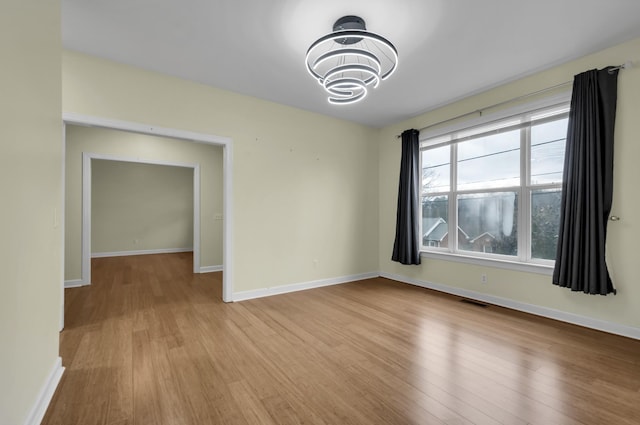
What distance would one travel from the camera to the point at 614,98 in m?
2.75

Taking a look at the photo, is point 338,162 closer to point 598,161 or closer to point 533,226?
point 533,226

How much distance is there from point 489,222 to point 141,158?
19.4 ft

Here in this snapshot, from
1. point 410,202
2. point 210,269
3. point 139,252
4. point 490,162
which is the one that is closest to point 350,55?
point 490,162

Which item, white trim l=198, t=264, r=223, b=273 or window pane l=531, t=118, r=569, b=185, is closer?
window pane l=531, t=118, r=569, b=185

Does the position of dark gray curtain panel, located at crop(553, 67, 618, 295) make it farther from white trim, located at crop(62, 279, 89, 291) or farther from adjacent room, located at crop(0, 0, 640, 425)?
white trim, located at crop(62, 279, 89, 291)

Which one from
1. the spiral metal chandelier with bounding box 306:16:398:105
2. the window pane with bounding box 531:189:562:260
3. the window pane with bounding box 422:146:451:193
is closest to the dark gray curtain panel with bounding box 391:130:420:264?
the window pane with bounding box 422:146:451:193

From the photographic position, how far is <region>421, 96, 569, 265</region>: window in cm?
329

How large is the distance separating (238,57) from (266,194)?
5.84 ft

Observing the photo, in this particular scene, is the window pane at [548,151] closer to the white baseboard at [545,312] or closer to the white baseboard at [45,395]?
the white baseboard at [545,312]

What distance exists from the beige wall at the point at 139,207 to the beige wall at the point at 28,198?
6.81 m

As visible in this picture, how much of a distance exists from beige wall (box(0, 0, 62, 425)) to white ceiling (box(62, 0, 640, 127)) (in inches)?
29.0

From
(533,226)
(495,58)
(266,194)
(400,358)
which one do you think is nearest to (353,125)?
(266,194)

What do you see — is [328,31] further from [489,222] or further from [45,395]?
[45,395]

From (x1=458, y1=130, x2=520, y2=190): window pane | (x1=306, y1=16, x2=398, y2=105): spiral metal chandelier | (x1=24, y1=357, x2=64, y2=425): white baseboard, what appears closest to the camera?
(x1=24, y1=357, x2=64, y2=425): white baseboard
